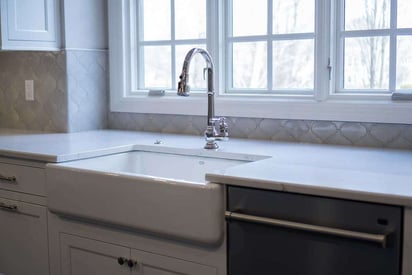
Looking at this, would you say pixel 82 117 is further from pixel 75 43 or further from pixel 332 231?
pixel 332 231

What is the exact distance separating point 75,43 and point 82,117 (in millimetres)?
411

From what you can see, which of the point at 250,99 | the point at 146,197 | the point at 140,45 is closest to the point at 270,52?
the point at 250,99

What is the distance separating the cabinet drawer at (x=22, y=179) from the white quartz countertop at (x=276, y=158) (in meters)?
0.06

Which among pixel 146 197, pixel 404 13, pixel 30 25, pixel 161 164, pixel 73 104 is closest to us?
pixel 146 197

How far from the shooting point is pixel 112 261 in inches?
88.5

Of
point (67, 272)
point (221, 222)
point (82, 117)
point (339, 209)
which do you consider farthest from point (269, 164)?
point (82, 117)

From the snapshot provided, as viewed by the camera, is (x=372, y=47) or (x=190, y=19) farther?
(x=190, y=19)

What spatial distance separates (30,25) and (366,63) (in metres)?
1.66

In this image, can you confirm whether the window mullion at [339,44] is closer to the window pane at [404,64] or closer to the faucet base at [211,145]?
the window pane at [404,64]

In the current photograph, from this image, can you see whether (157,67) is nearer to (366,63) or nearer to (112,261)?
(366,63)

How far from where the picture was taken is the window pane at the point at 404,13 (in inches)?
96.7

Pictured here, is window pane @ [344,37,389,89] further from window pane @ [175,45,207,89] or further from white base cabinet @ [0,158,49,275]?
white base cabinet @ [0,158,49,275]

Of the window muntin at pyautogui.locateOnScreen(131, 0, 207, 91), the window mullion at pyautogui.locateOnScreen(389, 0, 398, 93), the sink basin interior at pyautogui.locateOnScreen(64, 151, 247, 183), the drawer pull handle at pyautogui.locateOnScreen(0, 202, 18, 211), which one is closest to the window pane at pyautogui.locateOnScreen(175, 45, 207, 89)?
the window muntin at pyautogui.locateOnScreen(131, 0, 207, 91)

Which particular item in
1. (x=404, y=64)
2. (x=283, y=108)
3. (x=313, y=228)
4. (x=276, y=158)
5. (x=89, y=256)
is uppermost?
(x=404, y=64)
